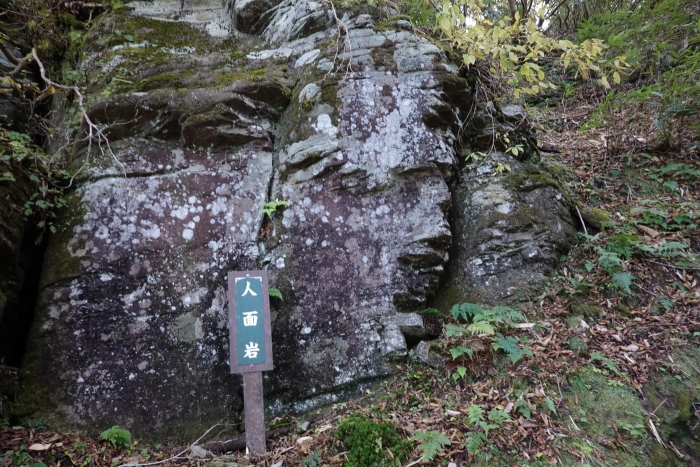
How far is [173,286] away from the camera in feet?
14.5

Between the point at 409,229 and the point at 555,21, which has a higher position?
the point at 555,21

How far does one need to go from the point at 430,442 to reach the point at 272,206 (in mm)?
3134

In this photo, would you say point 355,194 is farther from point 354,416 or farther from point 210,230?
point 354,416

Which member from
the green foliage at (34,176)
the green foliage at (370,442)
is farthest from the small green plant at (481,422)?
the green foliage at (34,176)

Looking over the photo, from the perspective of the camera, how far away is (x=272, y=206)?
4820mm

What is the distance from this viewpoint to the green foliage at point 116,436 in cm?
362

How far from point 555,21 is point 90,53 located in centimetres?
1315

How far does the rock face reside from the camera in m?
4.09

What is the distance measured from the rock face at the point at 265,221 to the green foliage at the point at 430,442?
3.58 ft

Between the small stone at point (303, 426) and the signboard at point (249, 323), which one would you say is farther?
the small stone at point (303, 426)

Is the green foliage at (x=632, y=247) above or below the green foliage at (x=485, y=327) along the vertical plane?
above

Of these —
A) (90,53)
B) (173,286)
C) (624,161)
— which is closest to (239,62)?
(90,53)

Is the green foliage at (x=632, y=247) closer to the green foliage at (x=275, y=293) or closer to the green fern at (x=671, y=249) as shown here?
the green fern at (x=671, y=249)

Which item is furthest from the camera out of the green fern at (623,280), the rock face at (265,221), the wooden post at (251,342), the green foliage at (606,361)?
the green fern at (623,280)
